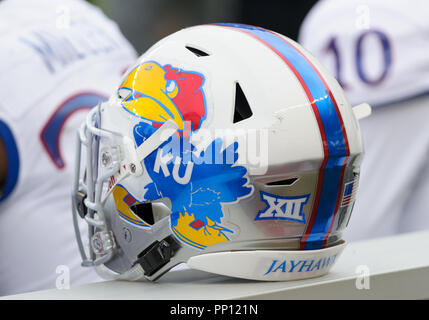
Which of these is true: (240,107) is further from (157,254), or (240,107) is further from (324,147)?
(157,254)

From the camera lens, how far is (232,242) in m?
0.99

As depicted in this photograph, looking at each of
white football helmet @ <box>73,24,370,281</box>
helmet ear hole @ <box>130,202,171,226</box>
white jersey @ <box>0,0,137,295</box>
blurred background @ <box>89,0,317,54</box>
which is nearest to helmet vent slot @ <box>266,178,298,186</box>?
white football helmet @ <box>73,24,370,281</box>

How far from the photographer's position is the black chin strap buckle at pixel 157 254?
40.0 inches

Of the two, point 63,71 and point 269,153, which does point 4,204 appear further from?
point 269,153

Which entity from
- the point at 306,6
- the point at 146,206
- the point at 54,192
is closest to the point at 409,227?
the point at 54,192

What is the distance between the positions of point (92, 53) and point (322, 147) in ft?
2.79

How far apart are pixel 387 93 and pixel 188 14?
2.32 m

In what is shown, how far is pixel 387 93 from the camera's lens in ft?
6.26

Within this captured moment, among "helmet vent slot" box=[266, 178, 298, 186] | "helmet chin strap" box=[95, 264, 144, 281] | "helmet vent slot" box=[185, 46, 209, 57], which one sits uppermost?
"helmet vent slot" box=[185, 46, 209, 57]

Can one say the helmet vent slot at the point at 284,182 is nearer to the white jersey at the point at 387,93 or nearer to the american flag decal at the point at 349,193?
the american flag decal at the point at 349,193

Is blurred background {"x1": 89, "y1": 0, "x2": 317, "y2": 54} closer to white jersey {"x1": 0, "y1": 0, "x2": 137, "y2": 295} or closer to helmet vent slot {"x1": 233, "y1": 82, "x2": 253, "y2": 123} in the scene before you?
white jersey {"x1": 0, "y1": 0, "x2": 137, "y2": 295}

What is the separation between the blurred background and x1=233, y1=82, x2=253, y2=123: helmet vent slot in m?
2.89

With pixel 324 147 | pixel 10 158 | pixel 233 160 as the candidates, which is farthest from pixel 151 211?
pixel 10 158

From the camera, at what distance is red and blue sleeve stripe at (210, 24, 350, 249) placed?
0.97 metres
